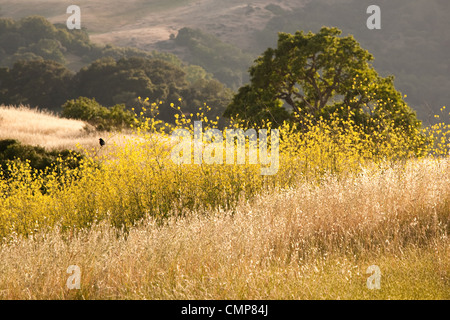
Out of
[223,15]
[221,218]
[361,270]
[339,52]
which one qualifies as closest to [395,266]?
[361,270]

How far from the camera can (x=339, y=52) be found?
68.3ft

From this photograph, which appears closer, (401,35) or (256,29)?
(401,35)

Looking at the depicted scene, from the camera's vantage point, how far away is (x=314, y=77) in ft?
72.3

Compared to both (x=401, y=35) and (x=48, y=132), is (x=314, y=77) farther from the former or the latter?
(x=401, y=35)

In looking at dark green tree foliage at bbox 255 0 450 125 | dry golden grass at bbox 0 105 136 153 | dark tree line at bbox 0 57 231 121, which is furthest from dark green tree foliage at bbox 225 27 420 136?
dark green tree foliage at bbox 255 0 450 125

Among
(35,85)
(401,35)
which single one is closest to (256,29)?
(401,35)

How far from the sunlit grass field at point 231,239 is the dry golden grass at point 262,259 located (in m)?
0.02

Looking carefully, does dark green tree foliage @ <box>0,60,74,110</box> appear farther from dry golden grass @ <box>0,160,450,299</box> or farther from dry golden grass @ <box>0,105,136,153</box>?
dry golden grass @ <box>0,160,450,299</box>

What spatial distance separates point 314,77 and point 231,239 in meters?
17.9

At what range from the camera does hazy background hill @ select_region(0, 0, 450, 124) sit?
4109 inches

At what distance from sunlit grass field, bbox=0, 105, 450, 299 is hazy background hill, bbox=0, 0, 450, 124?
253ft

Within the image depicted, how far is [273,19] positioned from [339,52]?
135510 mm

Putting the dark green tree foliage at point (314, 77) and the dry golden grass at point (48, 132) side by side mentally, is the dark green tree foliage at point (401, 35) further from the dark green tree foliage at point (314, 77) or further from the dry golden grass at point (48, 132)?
the dry golden grass at point (48, 132)

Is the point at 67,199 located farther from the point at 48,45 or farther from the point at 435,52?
the point at 435,52
